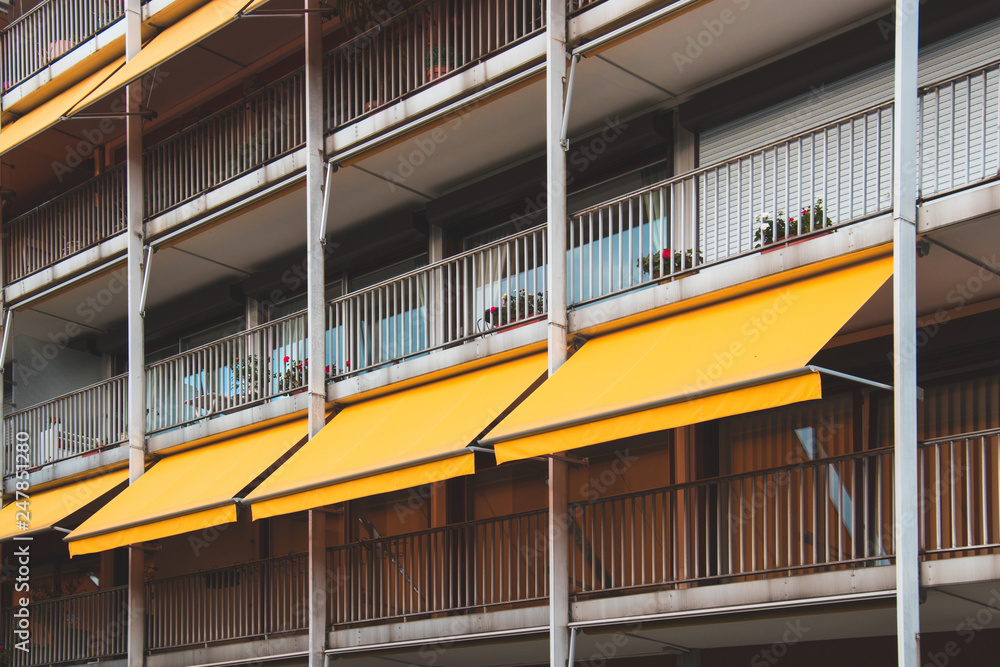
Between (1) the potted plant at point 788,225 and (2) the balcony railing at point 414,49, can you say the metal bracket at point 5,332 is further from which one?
(1) the potted plant at point 788,225

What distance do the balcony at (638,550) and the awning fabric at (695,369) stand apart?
1072 mm

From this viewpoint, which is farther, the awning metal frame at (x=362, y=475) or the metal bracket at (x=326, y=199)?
the metal bracket at (x=326, y=199)

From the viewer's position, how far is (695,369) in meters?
12.5

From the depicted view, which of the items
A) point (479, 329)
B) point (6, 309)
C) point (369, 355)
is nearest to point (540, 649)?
point (479, 329)

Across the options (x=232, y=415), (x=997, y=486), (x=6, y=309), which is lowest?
(x=997, y=486)

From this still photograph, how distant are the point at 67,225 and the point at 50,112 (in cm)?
242

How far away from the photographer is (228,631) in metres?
17.9

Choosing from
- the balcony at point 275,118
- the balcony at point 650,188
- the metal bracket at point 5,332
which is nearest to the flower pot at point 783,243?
the balcony at point 650,188

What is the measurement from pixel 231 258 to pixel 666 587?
35.4 ft

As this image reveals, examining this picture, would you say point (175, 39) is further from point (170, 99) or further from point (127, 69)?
point (170, 99)

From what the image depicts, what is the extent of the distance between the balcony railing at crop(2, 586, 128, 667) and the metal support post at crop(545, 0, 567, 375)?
8.84 meters

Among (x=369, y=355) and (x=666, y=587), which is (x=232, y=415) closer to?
(x=369, y=355)

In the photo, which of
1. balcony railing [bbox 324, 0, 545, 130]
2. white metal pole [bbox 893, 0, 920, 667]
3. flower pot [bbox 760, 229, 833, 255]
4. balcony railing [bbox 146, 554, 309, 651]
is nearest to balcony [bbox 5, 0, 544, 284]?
balcony railing [bbox 324, 0, 545, 130]

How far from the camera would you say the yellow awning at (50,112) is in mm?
20891
